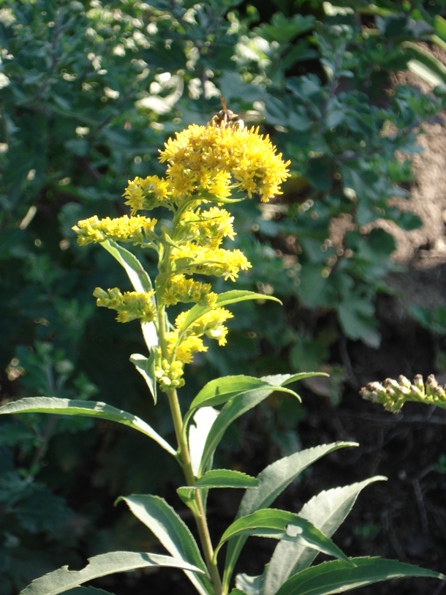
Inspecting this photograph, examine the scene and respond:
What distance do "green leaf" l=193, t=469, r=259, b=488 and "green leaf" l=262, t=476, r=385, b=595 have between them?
0.32 m

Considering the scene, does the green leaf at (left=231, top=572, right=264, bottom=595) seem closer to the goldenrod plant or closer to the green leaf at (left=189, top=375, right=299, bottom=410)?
the goldenrod plant

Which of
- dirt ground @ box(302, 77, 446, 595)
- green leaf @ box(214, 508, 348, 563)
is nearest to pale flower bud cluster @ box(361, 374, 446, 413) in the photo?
green leaf @ box(214, 508, 348, 563)

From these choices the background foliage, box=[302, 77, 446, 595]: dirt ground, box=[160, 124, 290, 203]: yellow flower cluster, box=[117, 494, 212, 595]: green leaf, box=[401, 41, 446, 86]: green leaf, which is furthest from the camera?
box=[401, 41, 446, 86]: green leaf

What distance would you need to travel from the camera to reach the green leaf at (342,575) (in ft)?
4.39

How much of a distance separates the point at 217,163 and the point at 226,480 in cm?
48

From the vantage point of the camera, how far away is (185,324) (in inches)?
50.8

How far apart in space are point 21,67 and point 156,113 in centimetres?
63

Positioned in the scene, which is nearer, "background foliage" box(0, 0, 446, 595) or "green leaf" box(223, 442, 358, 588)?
"green leaf" box(223, 442, 358, 588)

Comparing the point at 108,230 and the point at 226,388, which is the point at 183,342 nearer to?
the point at 226,388

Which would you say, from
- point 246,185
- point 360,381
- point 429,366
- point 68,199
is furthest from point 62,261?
point 246,185

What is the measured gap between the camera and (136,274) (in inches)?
53.4

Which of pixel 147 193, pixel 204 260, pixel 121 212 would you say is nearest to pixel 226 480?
pixel 204 260

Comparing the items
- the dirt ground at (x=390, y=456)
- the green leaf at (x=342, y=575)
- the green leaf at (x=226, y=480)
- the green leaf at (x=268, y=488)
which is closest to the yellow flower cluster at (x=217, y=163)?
the green leaf at (x=226, y=480)

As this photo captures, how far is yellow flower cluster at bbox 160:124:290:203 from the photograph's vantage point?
1168 millimetres
